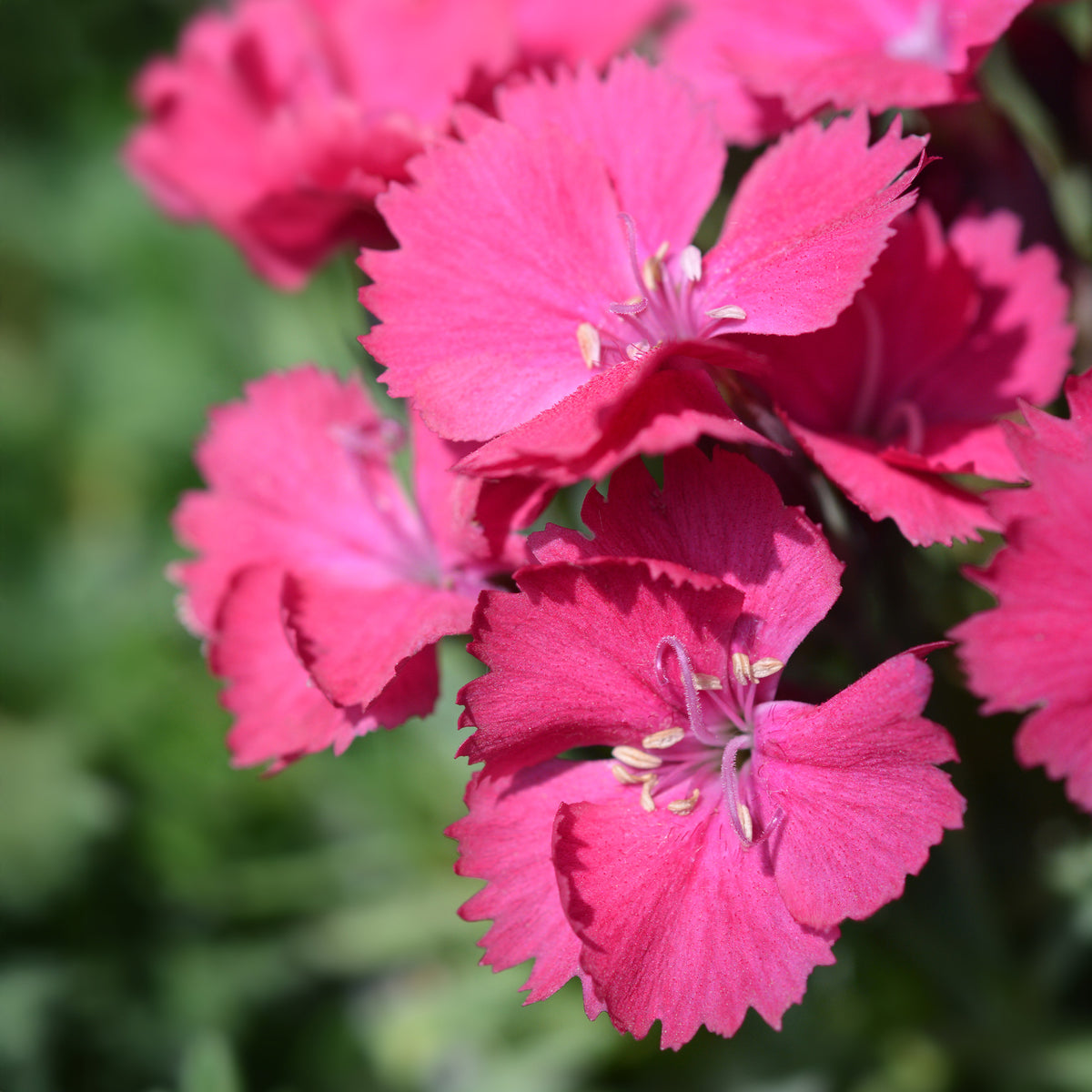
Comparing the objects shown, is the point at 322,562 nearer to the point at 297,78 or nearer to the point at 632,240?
the point at 632,240

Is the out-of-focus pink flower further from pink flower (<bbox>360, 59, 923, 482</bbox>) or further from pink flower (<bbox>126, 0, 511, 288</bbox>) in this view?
pink flower (<bbox>360, 59, 923, 482</bbox>)

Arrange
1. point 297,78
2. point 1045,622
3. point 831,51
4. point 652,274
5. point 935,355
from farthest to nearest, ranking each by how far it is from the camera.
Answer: point 297,78, point 831,51, point 935,355, point 652,274, point 1045,622

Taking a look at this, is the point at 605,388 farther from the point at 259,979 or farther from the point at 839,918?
the point at 259,979

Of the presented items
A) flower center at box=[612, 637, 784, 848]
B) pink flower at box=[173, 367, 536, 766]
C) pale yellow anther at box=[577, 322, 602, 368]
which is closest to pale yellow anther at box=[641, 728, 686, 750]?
flower center at box=[612, 637, 784, 848]

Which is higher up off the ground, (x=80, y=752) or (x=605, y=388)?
(x=605, y=388)

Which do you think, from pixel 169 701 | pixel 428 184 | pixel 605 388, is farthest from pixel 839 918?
pixel 169 701

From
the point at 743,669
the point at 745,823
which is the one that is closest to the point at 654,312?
the point at 743,669

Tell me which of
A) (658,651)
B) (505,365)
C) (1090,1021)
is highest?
(505,365)
